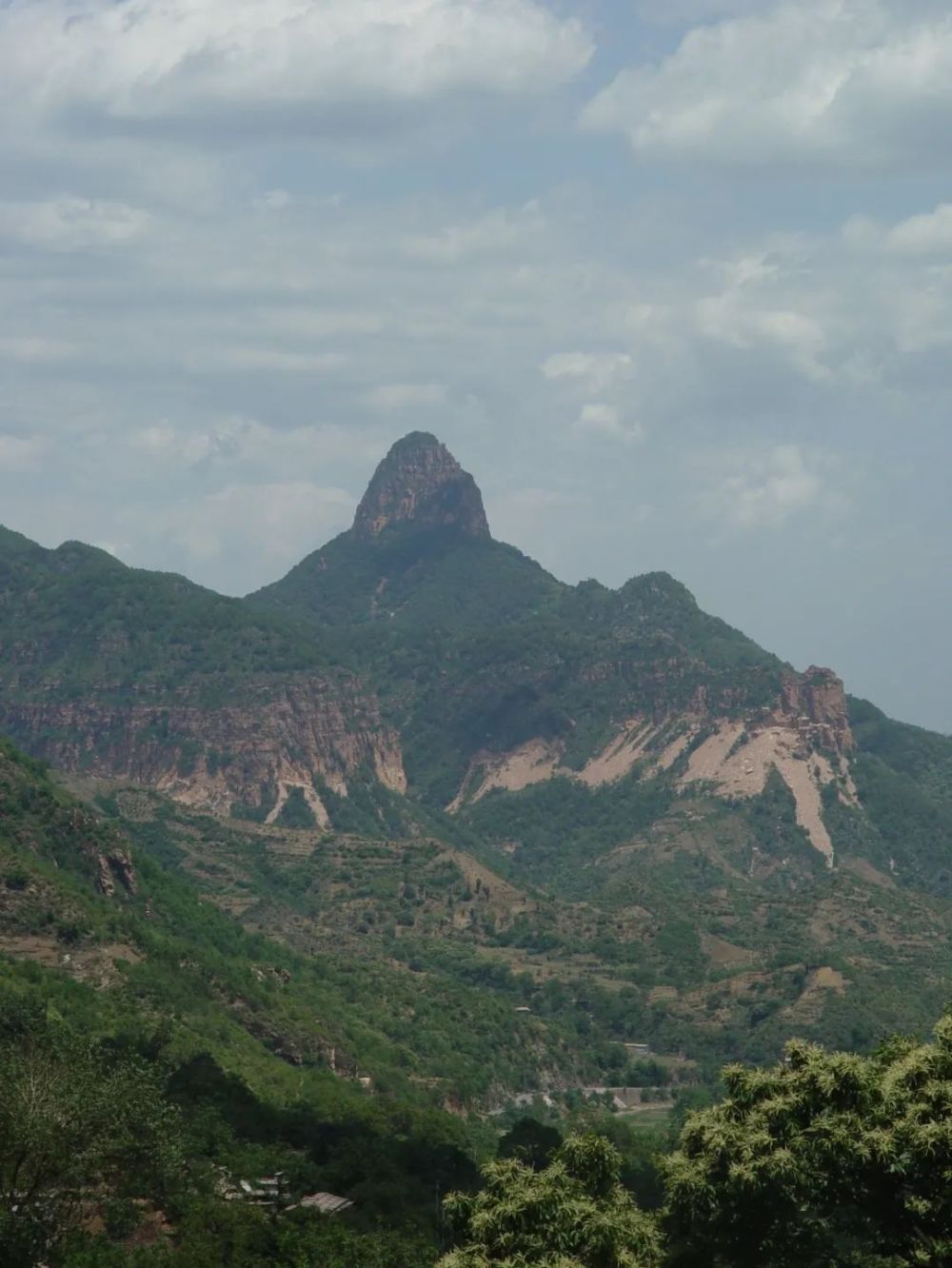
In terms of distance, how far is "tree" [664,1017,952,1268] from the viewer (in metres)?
59.1

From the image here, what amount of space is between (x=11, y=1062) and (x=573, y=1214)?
63.1ft

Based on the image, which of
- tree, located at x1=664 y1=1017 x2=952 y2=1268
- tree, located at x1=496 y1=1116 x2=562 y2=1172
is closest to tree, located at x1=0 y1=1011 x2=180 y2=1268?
tree, located at x1=664 y1=1017 x2=952 y2=1268

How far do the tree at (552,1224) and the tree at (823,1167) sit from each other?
5.73 feet

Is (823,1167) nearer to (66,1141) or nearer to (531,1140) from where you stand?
(66,1141)

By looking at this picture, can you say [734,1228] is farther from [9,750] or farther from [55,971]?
[9,750]

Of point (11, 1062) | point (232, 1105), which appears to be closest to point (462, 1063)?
point (232, 1105)

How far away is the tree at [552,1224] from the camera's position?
62.1 meters

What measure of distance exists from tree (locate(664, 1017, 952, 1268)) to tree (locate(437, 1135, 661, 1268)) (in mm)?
1746

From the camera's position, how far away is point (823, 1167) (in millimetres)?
60906

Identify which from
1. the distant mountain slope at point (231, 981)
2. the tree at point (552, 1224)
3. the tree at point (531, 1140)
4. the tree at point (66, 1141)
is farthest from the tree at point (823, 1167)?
the distant mountain slope at point (231, 981)

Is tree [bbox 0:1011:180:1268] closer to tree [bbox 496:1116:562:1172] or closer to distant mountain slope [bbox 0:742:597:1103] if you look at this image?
tree [bbox 496:1116:562:1172]

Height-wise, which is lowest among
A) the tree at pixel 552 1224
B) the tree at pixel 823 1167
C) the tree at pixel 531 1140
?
the tree at pixel 531 1140

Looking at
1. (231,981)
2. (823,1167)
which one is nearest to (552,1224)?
(823,1167)

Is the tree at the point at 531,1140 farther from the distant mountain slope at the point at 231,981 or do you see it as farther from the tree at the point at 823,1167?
the tree at the point at 823,1167
